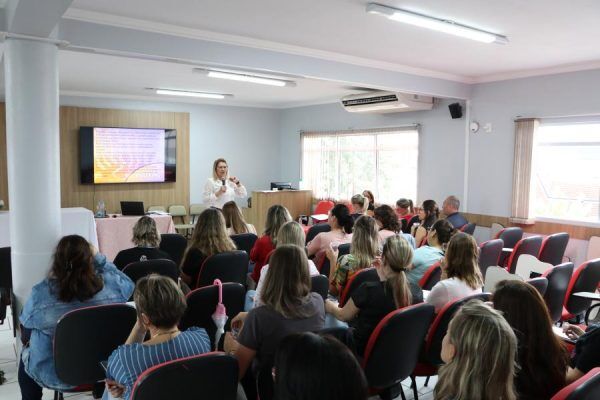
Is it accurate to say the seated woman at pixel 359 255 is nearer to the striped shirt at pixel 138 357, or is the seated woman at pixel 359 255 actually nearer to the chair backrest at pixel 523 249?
the striped shirt at pixel 138 357

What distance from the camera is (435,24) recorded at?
14.0ft

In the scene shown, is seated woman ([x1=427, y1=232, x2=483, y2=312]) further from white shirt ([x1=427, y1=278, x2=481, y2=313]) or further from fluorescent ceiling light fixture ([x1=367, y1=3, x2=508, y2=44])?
fluorescent ceiling light fixture ([x1=367, y1=3, x2=508, y2=44])

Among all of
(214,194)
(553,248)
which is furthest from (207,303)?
(214,194)

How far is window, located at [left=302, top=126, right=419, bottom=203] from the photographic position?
8.62m

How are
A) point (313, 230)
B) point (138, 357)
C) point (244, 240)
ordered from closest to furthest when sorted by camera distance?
1. point (138, 357)
2. point (244, 240)
3. point (313, 230)

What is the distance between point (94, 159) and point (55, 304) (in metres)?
7.26

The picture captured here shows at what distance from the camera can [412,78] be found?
6.67 m

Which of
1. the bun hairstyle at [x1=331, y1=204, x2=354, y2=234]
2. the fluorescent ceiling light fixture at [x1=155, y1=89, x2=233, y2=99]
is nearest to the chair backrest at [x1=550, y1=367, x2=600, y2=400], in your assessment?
the bun hairstyle at [x1=331, y1=204, x2=354, y2=234]

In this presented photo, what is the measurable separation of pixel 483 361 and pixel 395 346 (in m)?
0.99

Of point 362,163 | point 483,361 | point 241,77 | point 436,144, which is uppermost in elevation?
point 241,77

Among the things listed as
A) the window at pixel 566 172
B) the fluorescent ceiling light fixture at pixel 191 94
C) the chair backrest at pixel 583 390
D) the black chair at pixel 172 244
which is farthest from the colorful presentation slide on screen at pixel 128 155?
the chair backrest at pixel 583 390

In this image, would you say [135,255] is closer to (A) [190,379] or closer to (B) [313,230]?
(A) [190,379]

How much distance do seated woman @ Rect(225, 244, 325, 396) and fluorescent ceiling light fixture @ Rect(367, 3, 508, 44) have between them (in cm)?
243

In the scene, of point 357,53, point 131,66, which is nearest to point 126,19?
point 131,66
